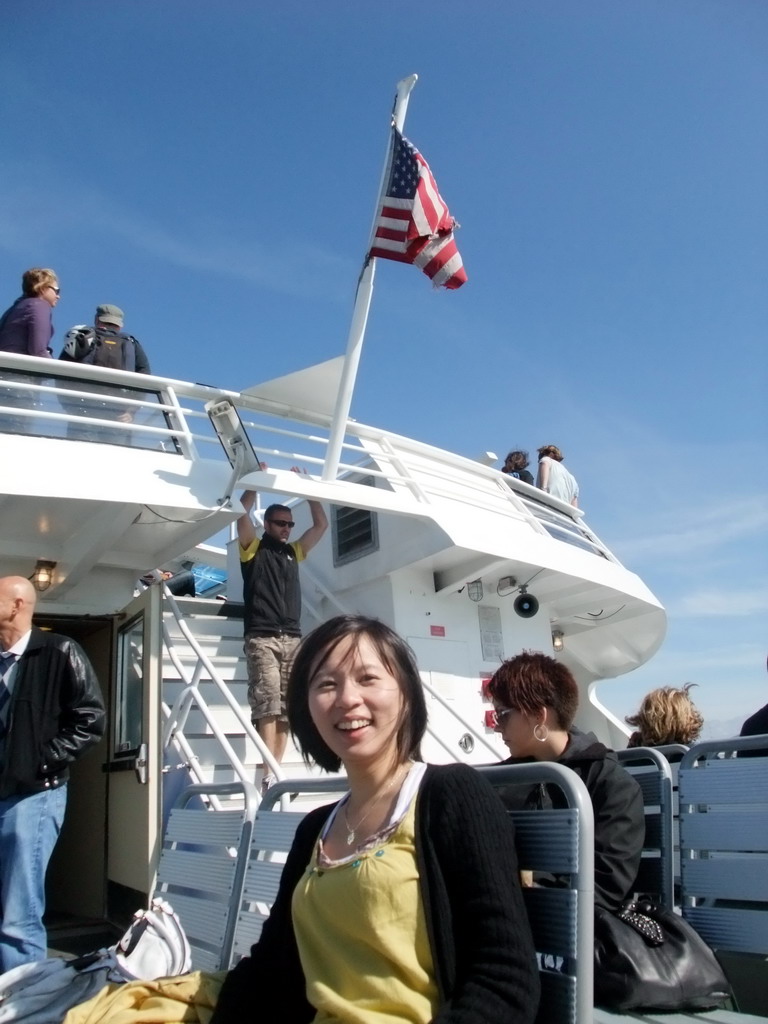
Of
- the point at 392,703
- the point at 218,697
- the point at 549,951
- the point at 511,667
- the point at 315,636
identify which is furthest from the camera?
the point at 218,697

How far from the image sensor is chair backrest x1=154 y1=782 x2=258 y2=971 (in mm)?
2816

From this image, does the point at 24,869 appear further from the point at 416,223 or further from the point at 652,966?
the point at 416,223

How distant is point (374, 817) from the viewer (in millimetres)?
1978

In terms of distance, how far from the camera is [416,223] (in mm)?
5777

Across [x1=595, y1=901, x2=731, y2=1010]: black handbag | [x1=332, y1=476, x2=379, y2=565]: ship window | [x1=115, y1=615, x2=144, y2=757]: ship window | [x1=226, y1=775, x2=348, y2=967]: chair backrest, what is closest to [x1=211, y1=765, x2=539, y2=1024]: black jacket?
[x1=595, y1=901, x2=731, y2=1010]: black handbag

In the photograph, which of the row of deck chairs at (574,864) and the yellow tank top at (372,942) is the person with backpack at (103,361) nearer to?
the row of deck chairs at (574,864)

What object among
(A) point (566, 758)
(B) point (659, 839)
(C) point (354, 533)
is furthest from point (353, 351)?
(B) point (659, 839)

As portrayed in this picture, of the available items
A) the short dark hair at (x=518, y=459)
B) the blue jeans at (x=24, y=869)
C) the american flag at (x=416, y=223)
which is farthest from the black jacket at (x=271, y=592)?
the short dark hair at (x=518, y=459)

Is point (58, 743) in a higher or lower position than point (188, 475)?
lower

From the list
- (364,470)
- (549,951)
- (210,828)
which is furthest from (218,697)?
(549,951)

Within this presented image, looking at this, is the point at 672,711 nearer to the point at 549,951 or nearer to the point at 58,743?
the point at 549,951

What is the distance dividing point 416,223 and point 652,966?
16.1 feet

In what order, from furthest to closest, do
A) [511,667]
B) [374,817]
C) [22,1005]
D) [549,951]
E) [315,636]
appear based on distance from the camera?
[511,667] < [22,1005] < [315,636] < [374,817] < [549,951]

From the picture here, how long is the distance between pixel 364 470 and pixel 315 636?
4.49 m
